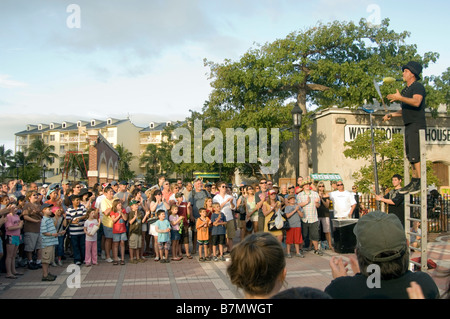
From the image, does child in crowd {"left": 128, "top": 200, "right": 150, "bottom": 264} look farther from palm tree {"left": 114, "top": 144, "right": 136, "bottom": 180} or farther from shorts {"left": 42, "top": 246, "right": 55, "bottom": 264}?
palm tree {"left": 114, "top": 144, "right": 136, "bottom": 180}

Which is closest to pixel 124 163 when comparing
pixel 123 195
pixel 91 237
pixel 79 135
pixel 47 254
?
pixel 79 135

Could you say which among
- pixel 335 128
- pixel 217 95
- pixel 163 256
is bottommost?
pixel 163 256

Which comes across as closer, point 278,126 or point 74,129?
point 278,126

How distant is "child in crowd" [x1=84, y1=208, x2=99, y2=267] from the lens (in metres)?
9.64

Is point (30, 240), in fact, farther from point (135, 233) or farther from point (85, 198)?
point (135, 233)

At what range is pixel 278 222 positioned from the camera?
10.7m

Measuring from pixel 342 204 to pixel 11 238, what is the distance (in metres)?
8.79

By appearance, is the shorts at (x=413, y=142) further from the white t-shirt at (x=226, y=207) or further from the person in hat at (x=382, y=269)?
the white t-shirt at (x=226, y=207)
